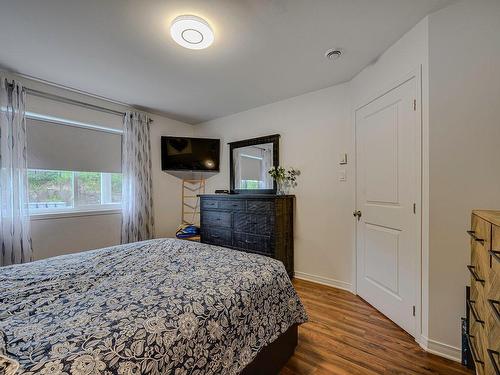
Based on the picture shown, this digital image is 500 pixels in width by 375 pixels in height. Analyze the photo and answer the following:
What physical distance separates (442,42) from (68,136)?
386 cm

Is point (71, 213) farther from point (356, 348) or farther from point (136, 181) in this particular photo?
point (356, 348)

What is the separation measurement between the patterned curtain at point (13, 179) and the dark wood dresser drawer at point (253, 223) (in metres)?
2.33

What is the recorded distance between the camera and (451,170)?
5.09ft

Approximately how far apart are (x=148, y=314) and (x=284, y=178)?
8.18ft

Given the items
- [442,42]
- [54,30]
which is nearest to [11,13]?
[54,30]

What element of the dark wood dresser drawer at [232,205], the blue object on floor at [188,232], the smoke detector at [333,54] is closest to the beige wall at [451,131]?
Answer: the smoke detector at [333,54]

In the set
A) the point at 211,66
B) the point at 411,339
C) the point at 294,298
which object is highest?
the point at 211,66

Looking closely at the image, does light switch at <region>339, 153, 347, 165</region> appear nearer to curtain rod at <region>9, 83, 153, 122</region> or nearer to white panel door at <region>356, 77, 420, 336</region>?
white panel door at <region>356, 77, 420, 336</region>

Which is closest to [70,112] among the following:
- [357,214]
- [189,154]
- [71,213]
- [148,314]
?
A: [71,213]

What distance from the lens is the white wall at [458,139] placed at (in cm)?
143

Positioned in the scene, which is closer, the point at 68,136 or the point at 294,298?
the point at 294,298

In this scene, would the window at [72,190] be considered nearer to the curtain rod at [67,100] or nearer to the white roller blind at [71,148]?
the white roller blind at [71,148]

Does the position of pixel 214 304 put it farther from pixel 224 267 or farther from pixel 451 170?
pixel 451 170

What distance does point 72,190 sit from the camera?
2961 mm
